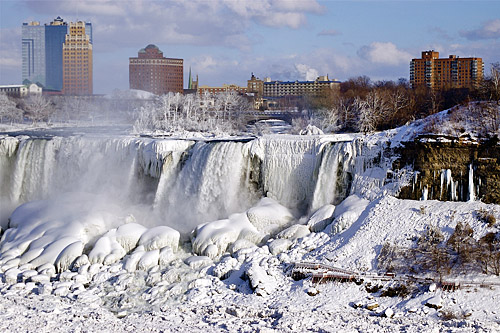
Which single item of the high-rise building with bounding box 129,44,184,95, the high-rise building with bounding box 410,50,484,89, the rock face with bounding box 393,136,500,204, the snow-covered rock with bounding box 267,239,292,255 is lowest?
the snow-covered rock with bounding box 267,239,292,255

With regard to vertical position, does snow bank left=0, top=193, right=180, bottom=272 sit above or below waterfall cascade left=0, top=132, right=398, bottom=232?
below

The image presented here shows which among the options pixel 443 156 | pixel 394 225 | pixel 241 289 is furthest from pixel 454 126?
pixel 241 289

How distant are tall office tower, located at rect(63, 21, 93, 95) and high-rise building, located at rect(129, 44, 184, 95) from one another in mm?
25207

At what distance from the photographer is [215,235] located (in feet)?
65.6

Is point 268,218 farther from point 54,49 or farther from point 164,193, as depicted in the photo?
point 54,49

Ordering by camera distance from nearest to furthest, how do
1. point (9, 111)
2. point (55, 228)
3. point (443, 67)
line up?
point (55, 228)
point (9, 111)
point (443, 67)

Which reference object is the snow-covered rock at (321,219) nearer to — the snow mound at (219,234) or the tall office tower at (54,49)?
the snow mound at (219,234)

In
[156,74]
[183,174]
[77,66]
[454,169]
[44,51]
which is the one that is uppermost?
[44,51]

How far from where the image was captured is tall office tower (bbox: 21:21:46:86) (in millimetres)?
194500

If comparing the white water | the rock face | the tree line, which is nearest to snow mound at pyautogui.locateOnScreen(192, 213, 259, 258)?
the white water

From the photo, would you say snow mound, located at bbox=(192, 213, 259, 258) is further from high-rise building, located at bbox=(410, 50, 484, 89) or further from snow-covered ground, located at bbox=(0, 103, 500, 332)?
high-rise building, located at bbox=(410, 50, 484, 89)

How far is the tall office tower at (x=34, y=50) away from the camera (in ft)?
638

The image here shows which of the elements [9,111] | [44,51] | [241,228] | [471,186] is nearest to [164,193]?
[241,228]

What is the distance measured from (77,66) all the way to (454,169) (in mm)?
123822
